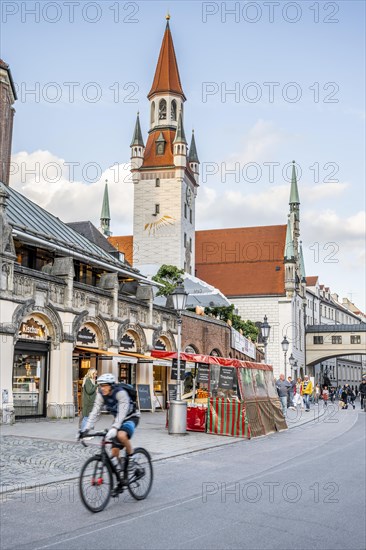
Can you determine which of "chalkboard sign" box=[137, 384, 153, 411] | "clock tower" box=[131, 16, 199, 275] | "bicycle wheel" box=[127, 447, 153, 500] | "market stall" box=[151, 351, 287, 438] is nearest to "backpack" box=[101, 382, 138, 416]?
"bicycle wheel" box=[127, 447, 153, 500]

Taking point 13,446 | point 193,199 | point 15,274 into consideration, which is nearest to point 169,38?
point 193,199

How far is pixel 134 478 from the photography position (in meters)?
8.61

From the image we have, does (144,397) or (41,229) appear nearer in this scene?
(41,229)

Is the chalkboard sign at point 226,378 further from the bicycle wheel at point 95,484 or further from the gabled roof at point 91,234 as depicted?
the gabled roof at point 91,234

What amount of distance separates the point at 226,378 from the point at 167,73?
6391 centimetres

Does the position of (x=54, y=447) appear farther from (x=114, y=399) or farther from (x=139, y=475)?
(x=114, y=399)

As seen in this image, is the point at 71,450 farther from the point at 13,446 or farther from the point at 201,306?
the point at 201,306

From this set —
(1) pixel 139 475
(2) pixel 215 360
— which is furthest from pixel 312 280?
(1) pixel 139 475

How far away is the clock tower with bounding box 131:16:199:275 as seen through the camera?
7231 centimetres

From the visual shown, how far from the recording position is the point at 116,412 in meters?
8.63

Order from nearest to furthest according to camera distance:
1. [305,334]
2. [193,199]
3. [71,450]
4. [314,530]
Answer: [314,530] < [71,450] < [193,199] < [305,334]

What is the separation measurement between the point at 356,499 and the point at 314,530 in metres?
2.09

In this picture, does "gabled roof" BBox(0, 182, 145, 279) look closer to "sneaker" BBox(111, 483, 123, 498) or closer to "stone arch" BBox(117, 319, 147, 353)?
"stone arch" BBox(117, 319, 147, 353)

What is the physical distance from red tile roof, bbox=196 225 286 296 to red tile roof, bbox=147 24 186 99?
1948 cm
